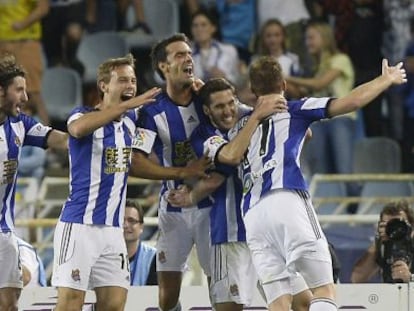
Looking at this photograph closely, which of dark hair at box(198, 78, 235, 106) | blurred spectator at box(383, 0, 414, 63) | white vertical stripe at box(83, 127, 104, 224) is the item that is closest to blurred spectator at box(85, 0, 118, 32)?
blurred spectator at box(383, 0, 414, 63)

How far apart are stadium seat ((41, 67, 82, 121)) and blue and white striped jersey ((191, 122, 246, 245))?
226 inches

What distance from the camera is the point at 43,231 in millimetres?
14234

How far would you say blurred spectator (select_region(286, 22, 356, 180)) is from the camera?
577 inches

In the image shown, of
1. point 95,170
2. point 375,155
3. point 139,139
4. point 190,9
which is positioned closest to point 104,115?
point 95,170

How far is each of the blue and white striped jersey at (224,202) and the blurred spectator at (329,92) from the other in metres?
4.58

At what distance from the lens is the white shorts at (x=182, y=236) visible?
398 inches

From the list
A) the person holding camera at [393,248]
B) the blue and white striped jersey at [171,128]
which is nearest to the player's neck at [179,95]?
the blue and white striped jersey at [171,128]

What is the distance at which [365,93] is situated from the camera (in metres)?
9.17

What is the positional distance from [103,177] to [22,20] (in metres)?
6.46

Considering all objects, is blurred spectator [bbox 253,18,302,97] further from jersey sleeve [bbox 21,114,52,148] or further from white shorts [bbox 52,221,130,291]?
white shorts [bbox 52,221,130,291]

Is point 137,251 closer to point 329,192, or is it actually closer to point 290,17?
point 329,192

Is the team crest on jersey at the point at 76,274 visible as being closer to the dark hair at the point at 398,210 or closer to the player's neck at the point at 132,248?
the player's neck at the point at 132,248

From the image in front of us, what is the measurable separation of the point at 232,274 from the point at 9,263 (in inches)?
53.7

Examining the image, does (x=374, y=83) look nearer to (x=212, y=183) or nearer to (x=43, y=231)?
(x=212, y=183)
